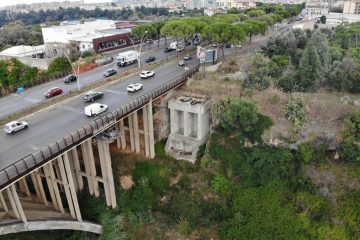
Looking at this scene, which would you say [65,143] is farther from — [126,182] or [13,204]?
[126,182]

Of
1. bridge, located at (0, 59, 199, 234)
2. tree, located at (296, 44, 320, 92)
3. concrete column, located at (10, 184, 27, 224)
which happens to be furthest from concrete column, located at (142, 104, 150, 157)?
tree, located at (296, 44, 320, 92)

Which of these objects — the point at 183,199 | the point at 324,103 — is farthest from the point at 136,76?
the point at 324,103

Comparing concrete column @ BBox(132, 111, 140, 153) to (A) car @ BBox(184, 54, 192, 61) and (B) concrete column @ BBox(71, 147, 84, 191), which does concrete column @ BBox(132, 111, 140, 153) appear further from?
(A) car @ BBox(184, 54, 192, 61)

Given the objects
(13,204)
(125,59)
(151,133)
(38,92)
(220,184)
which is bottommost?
(220,184)

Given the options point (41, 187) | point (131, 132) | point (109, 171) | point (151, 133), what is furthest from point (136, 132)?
point (41, 187)

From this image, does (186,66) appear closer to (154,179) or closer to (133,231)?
(154,179)

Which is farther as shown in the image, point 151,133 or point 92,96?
point 151,133
